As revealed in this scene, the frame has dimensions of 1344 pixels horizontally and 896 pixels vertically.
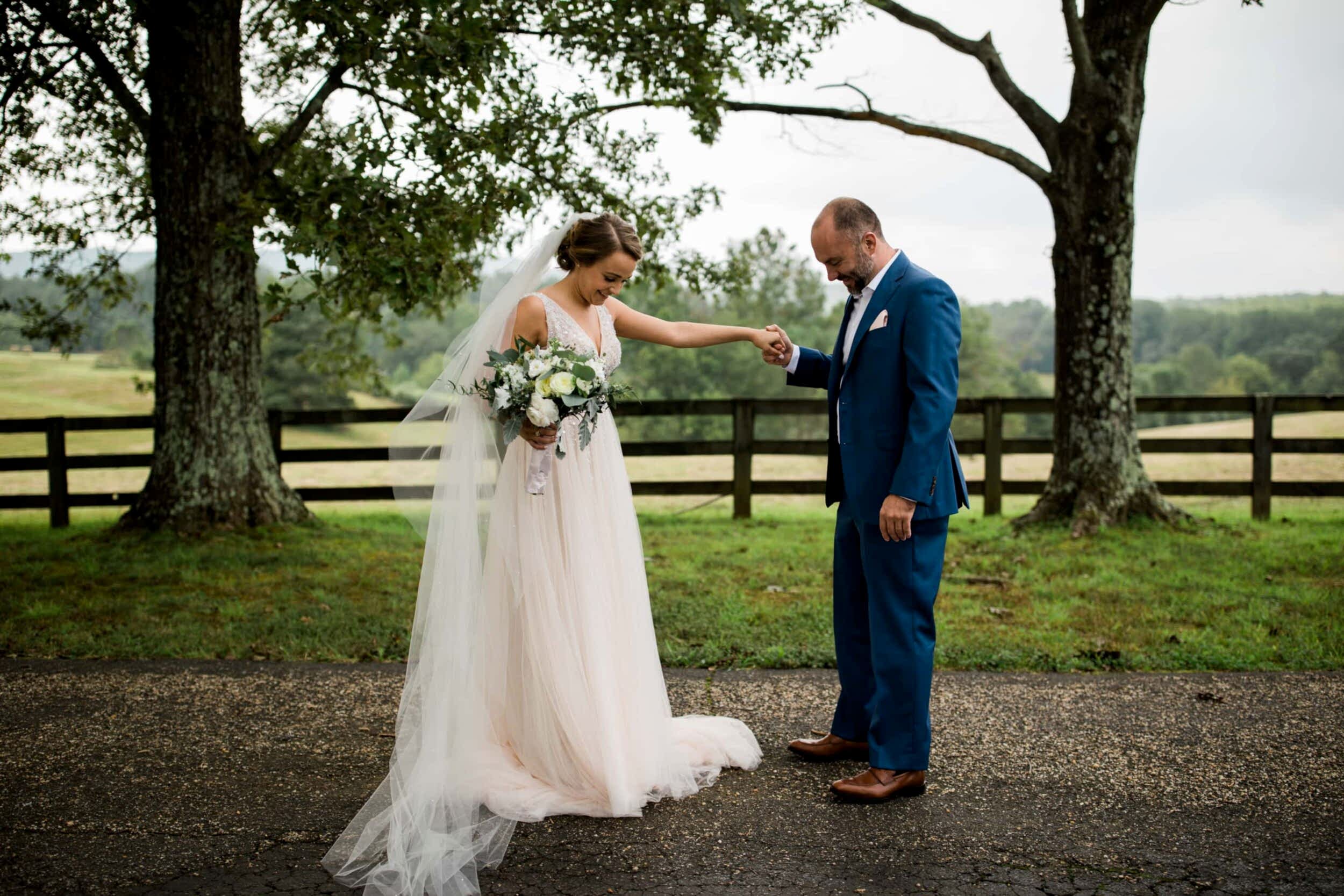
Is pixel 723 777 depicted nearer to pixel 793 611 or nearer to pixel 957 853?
pixel 957 853

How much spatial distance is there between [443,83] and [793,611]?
480 cm

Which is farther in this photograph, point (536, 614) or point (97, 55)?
point (97, 55)

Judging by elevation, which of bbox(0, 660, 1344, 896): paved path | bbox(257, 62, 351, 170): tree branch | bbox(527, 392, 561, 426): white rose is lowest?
bbox(0, 660, 1344, 896): paved path

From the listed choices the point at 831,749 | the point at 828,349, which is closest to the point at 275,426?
the point at 831,749

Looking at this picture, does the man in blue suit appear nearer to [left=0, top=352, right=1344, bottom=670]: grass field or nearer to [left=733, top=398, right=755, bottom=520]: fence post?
[left=0, top=352, right=1344, bottom=670]: grass field

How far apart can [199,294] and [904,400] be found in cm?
736

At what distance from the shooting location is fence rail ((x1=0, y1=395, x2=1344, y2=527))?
10336 millimetres

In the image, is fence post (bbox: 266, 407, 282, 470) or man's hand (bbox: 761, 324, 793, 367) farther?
fence post (bbox: 266, 407, 282, 470)

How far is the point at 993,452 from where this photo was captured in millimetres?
10711

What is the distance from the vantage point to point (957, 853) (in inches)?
129

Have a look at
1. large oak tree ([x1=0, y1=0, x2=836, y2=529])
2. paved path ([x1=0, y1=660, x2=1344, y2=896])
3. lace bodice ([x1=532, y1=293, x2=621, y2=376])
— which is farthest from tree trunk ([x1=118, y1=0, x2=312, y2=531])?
lace bodice ([x1=532, y1=293, x2=621, y2=376])

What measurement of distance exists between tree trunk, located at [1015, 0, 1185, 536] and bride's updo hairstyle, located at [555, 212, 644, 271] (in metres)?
6.38

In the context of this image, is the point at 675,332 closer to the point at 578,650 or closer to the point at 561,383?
the point at 561,383

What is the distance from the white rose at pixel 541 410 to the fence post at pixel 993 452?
7.87 metres
